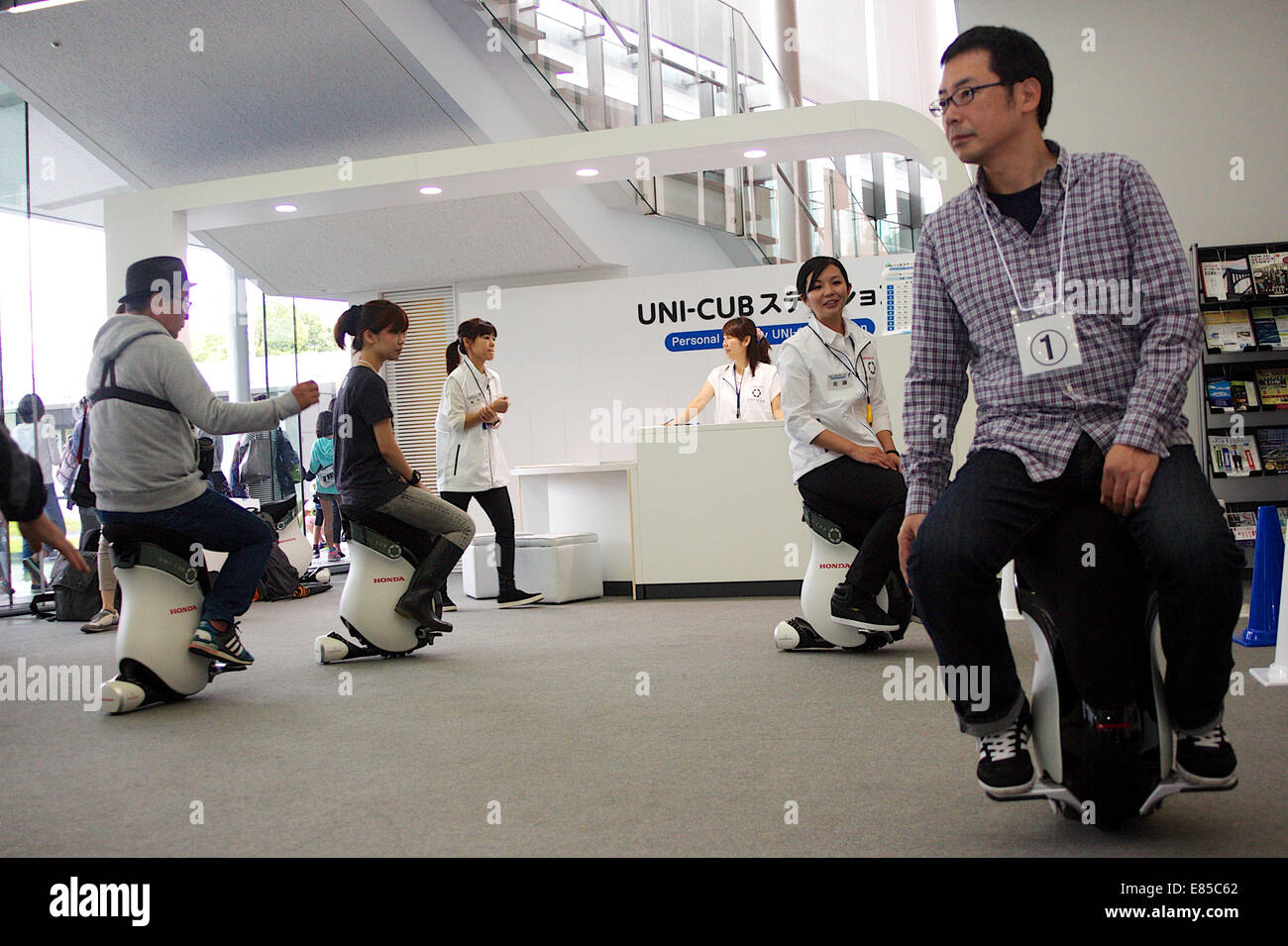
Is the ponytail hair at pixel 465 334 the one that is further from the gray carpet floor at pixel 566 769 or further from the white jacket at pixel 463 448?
the gray carpet floor at pixel 566 769

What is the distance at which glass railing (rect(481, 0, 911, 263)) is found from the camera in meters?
8.62

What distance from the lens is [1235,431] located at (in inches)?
257

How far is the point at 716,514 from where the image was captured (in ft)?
22.6

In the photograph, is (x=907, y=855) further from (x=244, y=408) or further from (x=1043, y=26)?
(x=1043, y=26)

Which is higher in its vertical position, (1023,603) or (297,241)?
(297,241)

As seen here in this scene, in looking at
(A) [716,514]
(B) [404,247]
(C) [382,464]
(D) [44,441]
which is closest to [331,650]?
(C) [382,464]

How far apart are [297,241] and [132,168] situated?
149cm

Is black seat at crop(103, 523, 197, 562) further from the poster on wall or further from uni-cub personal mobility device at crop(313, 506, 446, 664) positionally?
the poster on wall

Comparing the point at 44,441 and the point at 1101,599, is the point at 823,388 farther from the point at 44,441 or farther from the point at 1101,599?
the point at 44,441

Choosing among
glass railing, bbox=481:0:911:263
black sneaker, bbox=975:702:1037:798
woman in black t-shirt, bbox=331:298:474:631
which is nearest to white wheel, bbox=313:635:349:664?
woman in black t-shirt, bbox=331:298:474:631

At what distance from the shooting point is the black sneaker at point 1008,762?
189 centimetres

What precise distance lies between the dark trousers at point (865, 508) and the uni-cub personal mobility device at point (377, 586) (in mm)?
1617

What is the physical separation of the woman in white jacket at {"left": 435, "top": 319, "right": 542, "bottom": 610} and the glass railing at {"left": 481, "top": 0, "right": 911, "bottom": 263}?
250 centimetres
